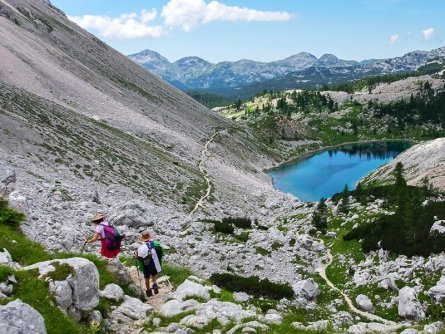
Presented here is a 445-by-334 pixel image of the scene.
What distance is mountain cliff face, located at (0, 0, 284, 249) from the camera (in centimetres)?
4719

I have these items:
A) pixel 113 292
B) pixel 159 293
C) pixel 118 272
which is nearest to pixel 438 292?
pixel 159 293

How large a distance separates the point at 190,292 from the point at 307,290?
18.6m

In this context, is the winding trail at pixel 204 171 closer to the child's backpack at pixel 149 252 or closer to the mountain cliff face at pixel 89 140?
the mountain cliff face at pixel 89 140

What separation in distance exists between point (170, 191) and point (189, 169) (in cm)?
1968

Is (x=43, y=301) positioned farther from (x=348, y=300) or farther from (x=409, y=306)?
(x=348, y=300)

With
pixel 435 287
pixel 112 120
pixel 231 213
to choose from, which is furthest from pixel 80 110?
pixel 435 287

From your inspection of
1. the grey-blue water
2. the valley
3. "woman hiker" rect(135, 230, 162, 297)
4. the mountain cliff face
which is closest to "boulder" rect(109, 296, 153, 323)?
the valley

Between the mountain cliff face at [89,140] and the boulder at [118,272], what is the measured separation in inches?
227

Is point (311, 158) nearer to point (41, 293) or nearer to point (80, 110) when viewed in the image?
point (80, 110)

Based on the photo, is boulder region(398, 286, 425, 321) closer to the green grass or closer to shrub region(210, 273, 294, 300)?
shrub region(210, 273, 294, 300)

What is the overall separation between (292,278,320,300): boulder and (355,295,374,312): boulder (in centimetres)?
318

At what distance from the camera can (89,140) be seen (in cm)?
7106

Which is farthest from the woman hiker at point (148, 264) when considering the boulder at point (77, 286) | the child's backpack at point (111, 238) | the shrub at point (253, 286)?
the shrub at point (253, 286)

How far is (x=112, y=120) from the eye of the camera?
95.7m
